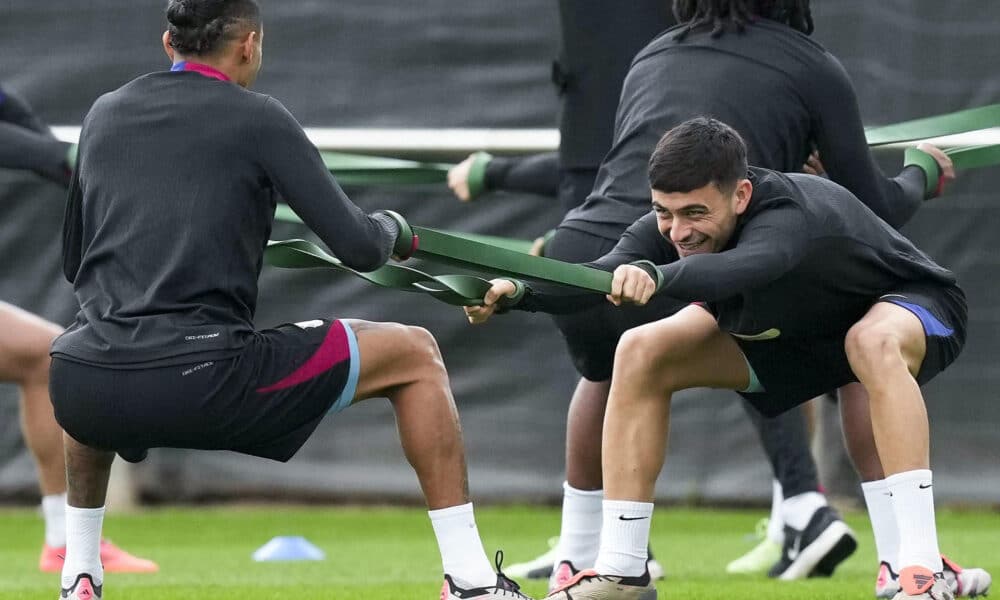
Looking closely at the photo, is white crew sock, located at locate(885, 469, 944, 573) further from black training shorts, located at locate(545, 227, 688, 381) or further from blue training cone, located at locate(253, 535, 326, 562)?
blue training cone, located at locate(253, 535, 326, 562)

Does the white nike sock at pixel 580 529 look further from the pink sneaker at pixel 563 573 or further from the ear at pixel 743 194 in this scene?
the ear at pixel 743 194

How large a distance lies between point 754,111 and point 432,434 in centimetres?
123

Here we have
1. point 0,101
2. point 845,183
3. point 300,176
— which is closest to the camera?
point 300,176

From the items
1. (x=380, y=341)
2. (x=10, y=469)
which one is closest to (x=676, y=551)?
(x=380, y=341)

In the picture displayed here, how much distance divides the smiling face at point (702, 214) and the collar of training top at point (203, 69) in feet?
3.20

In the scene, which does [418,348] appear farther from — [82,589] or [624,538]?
Answer: [82,589]

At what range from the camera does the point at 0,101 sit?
5848 millimetres

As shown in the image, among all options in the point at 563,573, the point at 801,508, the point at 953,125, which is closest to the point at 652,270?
the point at 563,573

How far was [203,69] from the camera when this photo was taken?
355 centimetres

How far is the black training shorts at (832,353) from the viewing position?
382 cm

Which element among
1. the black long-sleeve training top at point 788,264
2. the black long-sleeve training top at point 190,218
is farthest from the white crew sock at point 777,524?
the black long-sleeve training top at point 190,218

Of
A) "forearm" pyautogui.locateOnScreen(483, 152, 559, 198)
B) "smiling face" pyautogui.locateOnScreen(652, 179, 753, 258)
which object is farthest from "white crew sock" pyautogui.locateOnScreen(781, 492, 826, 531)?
"smiling face" pyautogui.locateOnScreen(652, 179, 753, 258)

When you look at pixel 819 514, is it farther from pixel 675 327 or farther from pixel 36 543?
pixel 36 543

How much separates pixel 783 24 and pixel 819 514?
5.25ft
